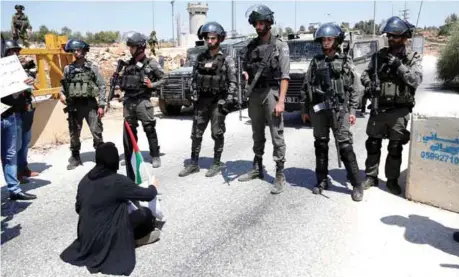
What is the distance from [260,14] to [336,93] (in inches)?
50.4

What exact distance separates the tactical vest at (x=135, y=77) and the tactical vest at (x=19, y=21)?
11652mm

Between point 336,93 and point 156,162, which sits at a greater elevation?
point 336,93

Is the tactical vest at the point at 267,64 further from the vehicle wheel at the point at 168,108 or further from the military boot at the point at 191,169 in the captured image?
the vehicle wheel at the point at 168,108

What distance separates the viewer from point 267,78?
5156 millimetres

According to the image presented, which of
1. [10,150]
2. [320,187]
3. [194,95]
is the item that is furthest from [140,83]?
[320,187]

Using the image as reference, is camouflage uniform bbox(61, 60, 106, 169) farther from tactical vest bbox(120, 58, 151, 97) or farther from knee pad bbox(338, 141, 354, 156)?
knee pad bbox(338, 141, 354, 156)

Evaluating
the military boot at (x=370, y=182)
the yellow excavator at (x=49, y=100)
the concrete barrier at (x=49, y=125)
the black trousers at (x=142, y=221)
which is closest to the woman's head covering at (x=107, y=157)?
the black trousers at (x=142, y=221)

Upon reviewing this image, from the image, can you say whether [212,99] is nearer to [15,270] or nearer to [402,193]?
[402,193]

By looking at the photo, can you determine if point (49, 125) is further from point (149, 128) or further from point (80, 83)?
point (149, 128)

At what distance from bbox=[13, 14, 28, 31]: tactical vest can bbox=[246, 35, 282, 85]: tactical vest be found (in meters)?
13.5

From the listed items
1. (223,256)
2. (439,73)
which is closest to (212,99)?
(223,256)

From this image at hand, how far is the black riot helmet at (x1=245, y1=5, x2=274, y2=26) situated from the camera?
492cm

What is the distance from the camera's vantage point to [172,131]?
9.68 m

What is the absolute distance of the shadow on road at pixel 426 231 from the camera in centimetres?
A: 375
